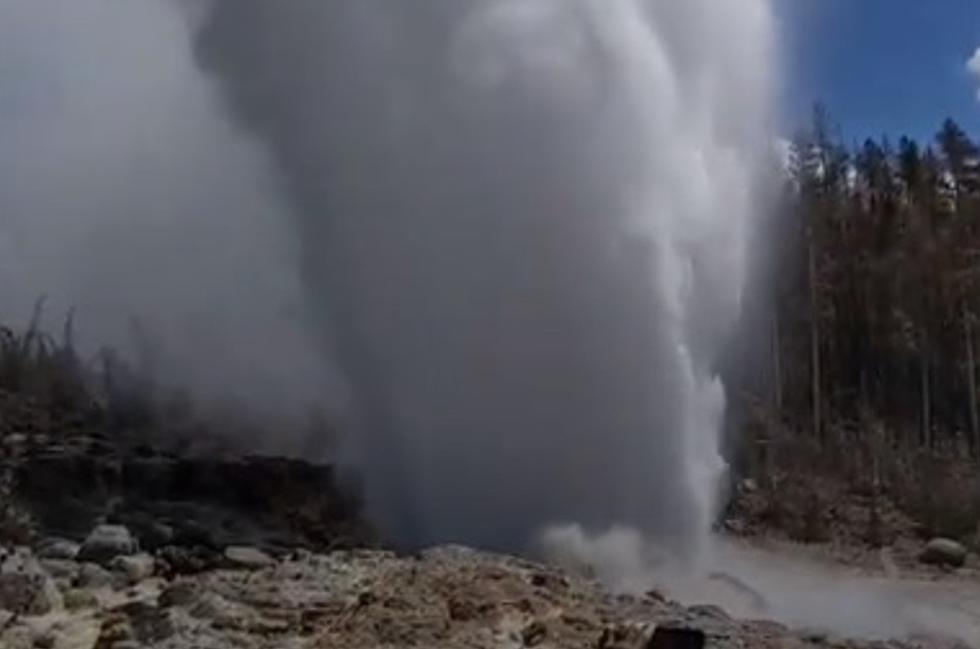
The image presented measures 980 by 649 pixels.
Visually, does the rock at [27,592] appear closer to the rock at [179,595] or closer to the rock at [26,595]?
the rock at [26,595]

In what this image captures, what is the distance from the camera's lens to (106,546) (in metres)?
13.0

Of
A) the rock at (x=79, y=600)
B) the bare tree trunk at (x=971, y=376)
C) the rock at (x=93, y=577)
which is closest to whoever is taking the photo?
the rock at (x=79, y=600)

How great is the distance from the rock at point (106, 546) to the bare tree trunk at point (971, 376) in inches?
998

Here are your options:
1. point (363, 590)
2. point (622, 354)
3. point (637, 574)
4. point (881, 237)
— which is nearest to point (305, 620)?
point (363, 590)

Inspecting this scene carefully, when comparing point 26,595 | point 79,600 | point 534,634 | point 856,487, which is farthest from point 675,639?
point 856,487

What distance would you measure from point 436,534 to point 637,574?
2.28 metres

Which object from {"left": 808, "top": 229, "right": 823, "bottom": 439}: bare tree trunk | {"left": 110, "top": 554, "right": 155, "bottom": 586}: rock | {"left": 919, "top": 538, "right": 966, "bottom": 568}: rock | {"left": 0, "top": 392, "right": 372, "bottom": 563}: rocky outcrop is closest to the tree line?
{"left": 808, "top": 229, "right": 823, "bottom": 439}: bare tree trunk

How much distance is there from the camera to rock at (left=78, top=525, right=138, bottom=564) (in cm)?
1261

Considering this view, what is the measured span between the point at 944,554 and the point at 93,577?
1257 centimetres

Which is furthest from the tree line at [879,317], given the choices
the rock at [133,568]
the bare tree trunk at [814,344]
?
the rock at [133,568]

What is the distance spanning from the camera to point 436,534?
15547mm

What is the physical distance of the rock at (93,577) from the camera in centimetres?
1068

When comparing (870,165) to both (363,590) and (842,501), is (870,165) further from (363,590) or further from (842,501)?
(363,590)

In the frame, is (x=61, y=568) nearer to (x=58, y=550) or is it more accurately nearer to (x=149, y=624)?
(x=58, y=550)
